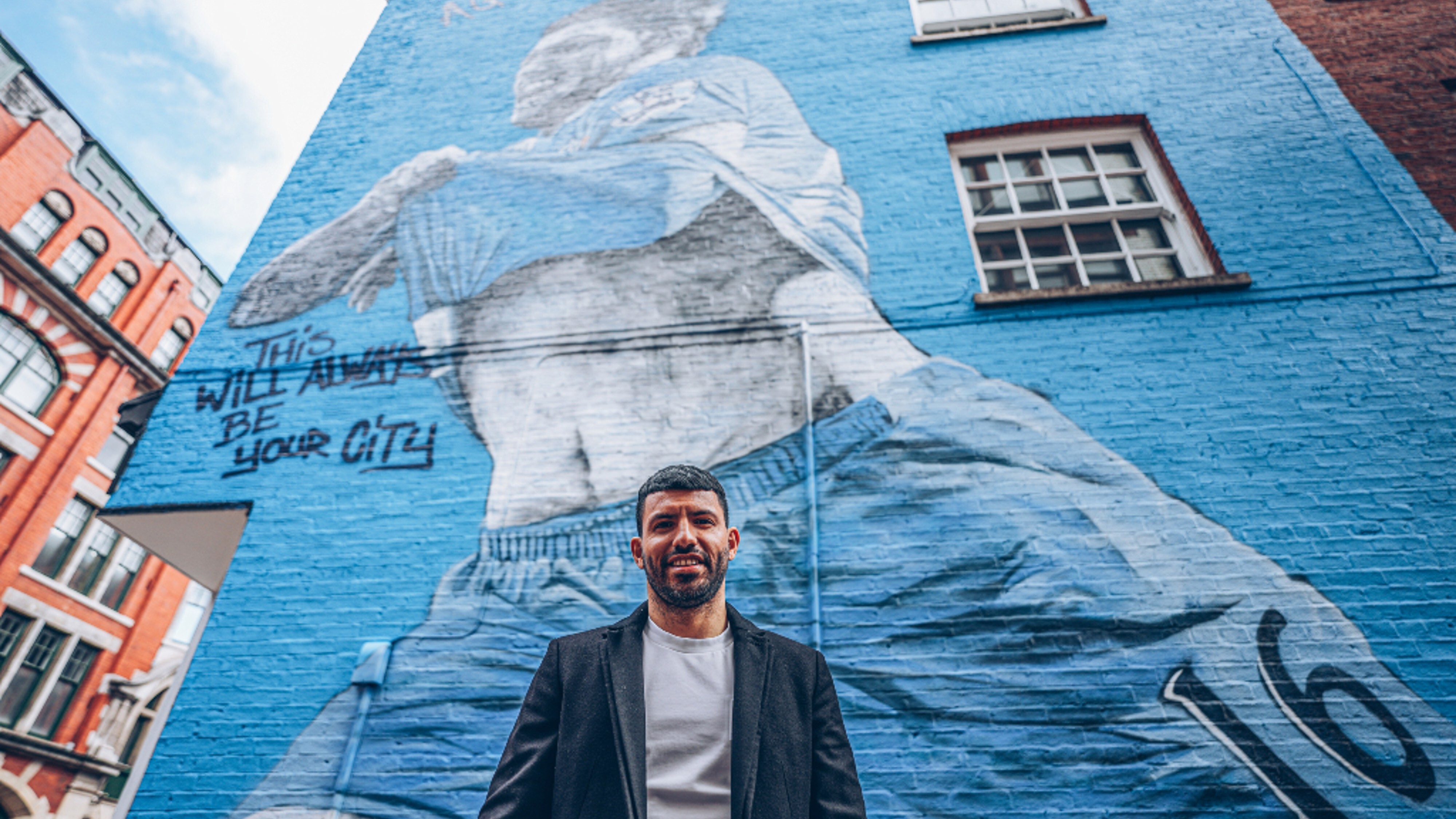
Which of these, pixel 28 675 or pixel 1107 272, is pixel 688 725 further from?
pixel 28 675

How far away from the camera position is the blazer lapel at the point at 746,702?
1736mm

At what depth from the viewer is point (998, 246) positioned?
18.1ft

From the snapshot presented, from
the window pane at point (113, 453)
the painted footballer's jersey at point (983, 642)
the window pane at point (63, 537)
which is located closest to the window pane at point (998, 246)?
the painted footballer's jersey at point (983, 642)

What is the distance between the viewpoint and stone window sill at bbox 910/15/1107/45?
20.7ft

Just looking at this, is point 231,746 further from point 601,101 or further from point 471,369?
point 601,101

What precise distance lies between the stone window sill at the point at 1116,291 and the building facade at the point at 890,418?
1.5 inches

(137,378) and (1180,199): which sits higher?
(137,378)

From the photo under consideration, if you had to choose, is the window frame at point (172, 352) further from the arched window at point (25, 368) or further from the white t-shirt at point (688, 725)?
the white t-shirt at point (688, 725)

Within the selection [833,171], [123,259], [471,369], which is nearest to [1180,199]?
[833,171]

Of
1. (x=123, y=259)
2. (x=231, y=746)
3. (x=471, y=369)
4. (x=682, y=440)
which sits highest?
(x=123, y=259)

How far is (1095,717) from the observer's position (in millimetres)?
3590

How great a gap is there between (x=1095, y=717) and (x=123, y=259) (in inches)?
971

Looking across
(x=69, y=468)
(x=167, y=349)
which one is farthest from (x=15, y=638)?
(x=167, y=349)

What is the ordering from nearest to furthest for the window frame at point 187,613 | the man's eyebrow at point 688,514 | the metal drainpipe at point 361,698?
the man's eyebrow at point 688,514 → the metal drainpipe at point 361,698 → the window frame at point 187,613
